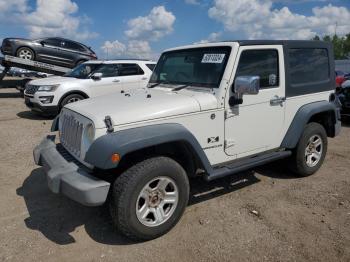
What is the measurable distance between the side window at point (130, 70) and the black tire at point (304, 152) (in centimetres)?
634

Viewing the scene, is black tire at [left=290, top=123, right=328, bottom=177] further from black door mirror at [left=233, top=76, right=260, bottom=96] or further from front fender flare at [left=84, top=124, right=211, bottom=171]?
front fender flare at [left=84, top=124, right=211, bottom=171]

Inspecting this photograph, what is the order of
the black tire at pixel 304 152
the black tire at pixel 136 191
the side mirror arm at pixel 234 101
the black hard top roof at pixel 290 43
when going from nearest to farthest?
the black tire at pixel 136 191
the side mirror arm at pixel 234 101
the black hard top roof at pixel 290 43
the black tire at pixel 304 152

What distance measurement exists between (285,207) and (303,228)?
51cm

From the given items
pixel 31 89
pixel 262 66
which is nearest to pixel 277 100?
pixel 262 66

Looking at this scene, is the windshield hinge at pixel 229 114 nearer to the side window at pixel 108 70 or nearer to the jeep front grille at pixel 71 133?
the jeep front grille at pixel 71 133

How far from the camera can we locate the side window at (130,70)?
10156mm

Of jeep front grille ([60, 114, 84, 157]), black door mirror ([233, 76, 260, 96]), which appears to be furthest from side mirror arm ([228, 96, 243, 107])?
jeep front grille ([60, 114, 84, 157])

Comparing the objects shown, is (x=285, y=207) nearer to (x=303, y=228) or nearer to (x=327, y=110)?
(x=303, y=228)

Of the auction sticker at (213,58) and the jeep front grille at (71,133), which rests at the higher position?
the auction sticker at (213,58)

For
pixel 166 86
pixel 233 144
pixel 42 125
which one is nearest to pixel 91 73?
pixel 42 125

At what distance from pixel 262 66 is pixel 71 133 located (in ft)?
8.08

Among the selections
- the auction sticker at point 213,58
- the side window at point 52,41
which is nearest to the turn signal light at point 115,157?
the auction sticker at point 213,58

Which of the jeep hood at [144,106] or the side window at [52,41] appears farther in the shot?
the side window at [52,41]

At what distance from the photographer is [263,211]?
4098mm
